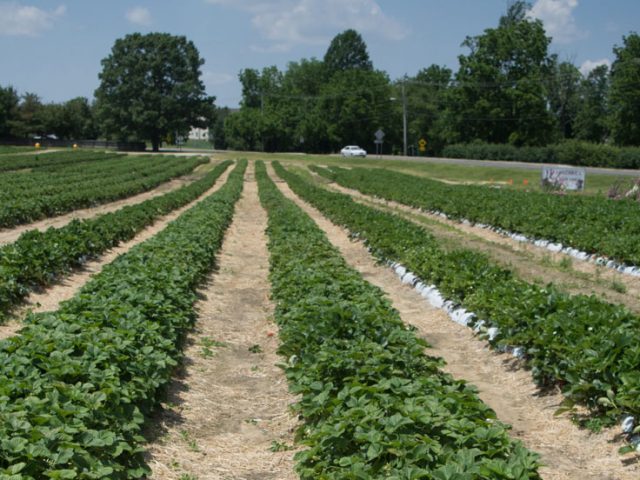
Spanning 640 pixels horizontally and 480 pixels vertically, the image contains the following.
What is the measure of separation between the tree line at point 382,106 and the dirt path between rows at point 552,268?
5844cm

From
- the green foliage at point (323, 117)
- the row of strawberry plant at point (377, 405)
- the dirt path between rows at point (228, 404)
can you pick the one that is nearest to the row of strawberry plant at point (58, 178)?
the dirt path between rows at point (228, 404)

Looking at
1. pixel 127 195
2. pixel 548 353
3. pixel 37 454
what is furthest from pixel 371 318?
pixel 127 195

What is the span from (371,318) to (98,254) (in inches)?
377

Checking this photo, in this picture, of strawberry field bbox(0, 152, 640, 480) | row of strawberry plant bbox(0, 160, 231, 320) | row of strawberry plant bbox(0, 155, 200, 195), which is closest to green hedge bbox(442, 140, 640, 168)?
row of strawberry plant bbox(0, 155, 200, 195)

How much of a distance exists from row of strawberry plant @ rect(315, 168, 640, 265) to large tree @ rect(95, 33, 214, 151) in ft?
234

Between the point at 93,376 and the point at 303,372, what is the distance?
1972 mm

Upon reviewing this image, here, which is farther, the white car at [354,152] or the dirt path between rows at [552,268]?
the white car at [354,152]

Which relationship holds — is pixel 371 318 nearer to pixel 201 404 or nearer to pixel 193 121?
pixel 201 404

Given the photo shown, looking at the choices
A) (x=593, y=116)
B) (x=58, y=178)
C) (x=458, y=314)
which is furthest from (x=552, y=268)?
(x=593, y=116)

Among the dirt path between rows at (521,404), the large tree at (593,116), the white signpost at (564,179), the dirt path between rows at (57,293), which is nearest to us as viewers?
the dirt path between rows at (521,404)

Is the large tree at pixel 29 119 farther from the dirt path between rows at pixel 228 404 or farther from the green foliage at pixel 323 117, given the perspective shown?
the dirt path between rows at pixel 228 404

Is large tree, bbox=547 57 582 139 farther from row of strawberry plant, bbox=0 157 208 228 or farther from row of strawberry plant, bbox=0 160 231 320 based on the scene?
row of strawberry plant, bbox=0 160 231 320

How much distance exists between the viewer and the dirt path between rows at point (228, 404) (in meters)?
6.08

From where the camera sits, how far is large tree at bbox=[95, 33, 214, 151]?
95.9 metres
